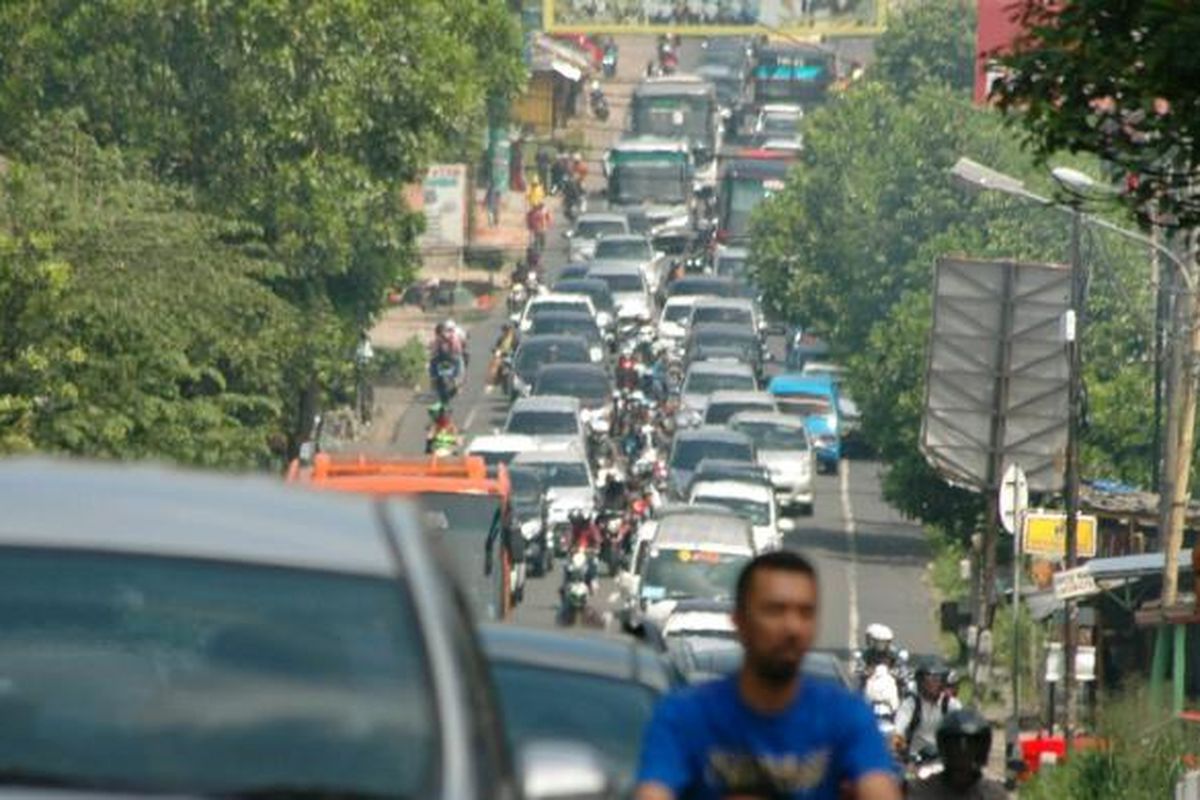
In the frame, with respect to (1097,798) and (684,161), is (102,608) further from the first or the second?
(684,161)

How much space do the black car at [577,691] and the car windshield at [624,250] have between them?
7948cm

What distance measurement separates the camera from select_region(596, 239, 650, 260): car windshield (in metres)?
92.1

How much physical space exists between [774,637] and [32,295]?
1221 inches

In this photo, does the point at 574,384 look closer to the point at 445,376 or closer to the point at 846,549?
the point at 445,376

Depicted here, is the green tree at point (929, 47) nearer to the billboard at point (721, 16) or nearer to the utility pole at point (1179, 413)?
the billboard at point (721, 16)

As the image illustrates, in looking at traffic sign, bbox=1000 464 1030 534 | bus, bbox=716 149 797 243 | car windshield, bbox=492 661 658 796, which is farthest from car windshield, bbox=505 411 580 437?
car windshield, bbox=492 661 658 796

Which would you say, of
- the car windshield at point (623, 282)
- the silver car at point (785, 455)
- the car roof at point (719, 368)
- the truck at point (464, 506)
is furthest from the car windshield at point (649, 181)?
the truck at point (464, 506)

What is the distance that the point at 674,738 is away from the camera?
7.94 m

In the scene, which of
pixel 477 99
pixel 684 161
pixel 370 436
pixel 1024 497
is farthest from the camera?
pixel 684 161

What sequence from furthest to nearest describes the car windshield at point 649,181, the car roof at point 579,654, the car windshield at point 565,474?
the car windshield at point 649,181 < the car windshield at point 565,474 < the car roof at point 579,654

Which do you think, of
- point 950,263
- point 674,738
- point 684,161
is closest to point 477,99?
point 950,263

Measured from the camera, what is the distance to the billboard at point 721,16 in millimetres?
102188

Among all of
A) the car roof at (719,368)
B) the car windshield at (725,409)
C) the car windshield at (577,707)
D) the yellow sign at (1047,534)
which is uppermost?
the car windshield at (577,707)

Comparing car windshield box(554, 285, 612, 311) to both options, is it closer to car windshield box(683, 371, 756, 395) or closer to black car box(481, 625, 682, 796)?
car windshield box(683, 371, 756, 395)
